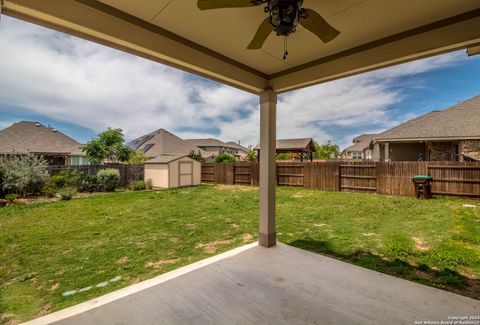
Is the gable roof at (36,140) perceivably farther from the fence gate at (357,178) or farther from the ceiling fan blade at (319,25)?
the fence gate at (357,178)

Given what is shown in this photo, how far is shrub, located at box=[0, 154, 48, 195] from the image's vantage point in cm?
878

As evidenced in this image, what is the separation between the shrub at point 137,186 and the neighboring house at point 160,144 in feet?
27.8

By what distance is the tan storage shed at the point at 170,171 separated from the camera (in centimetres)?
1277

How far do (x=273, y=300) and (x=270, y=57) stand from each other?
2.63 meters

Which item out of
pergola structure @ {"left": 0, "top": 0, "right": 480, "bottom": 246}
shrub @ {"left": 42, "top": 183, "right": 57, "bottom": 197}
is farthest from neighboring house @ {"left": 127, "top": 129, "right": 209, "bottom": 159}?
pergola structure @ {"left": 0, "top": 0, "right": 480, "bottom": 246}

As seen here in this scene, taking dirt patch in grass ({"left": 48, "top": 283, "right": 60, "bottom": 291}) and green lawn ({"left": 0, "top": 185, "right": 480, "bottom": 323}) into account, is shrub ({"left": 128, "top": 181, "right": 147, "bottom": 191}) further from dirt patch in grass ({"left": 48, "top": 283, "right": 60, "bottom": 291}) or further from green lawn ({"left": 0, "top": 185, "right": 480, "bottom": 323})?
dirt patch in grass ({"left": 48, "top": 283, "right": 60, "bottom": 291})

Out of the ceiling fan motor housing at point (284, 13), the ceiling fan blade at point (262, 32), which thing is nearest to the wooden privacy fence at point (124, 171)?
the ceiling fan blade at point (262, 32)

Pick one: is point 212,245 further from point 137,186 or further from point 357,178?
point 137,186

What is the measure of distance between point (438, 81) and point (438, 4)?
16082 millimetres

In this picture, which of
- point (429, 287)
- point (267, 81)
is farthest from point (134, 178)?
point (429, 287)

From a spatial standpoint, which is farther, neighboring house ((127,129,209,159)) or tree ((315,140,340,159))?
tree ((315,140,340,159))

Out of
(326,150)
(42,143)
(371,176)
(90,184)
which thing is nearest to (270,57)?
(371,176)

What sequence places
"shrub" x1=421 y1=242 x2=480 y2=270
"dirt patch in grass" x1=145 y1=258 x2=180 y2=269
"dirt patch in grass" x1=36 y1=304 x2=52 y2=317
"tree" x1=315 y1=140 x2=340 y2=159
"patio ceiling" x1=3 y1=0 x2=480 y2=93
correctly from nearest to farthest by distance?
"patio ceiling" x1=3 y1=0 x2=480 y2=93
"dirt patch in grass" x1=36 y1=304 x2=52 y2=317
"shrub" x1=421 y1=242 x2=480 y2=270
"dirt patch in grass" x1=145 y1=258 x2=180 y2=269
"tree" x1=315 y1=140 x2=340 y2=159

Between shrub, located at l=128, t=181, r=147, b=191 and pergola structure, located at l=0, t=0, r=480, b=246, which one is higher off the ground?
pergola structure, located at l=0, t=0, r=480, b=246
